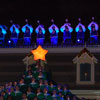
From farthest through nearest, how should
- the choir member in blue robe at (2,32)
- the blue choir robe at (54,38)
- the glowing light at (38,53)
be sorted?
the choir member in blue robe at (2,32) → the blue choir robe at (54,38) → the glowing light at (38,53)

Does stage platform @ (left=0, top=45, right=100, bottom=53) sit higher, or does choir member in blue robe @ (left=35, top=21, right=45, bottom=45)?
choir member in blue robe @ (left=35, top=21, right=45, bottom=45)

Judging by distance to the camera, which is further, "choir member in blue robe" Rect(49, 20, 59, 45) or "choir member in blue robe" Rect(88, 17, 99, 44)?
"choir member in blue robe" Rect(49, 20, 59, 45)

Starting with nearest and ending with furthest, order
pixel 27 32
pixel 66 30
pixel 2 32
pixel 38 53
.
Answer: pixel 38 53 < pixel 66 30 < pixel 27 32 < pixel 2 32

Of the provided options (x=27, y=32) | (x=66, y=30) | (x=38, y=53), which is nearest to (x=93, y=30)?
(x=66, y=30)

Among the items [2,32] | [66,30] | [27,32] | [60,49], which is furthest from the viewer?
[2,32]

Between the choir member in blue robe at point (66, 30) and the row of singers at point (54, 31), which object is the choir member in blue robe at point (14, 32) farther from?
the choir member in blue robe at point (66, 30)

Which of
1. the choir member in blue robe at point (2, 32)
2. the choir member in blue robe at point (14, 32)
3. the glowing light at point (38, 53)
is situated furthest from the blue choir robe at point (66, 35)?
the glowing light at point (38, 53)

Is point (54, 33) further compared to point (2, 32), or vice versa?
point (2, 32)

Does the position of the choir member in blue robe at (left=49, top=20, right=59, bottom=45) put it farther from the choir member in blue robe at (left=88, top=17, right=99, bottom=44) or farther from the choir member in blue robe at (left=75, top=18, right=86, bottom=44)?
the choir member in blue robe at (left=88, top=17, right=99, bottom=44)

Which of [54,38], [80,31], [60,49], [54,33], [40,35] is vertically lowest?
[60,49]

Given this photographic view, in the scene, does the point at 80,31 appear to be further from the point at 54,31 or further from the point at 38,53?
the point at 38,53

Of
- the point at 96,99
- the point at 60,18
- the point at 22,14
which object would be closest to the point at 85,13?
the point at 60,18

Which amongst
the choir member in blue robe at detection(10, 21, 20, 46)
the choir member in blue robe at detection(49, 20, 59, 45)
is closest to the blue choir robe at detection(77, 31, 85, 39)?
the choir member in blue robe at detection(49, 20, 59, 45)

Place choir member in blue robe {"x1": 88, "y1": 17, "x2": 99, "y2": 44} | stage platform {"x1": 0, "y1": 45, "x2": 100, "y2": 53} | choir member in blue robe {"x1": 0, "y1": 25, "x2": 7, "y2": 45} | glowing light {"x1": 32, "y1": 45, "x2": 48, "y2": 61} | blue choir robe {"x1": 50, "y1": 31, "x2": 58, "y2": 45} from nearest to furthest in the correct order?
1. glowing light {"x1": 32, "y1": 45, "x2": 48, "y2": 61}
2. stage platform {"x1": 0, "y1": 45, "x2": 100, "y2": 53}
3. choir member in blue robe {"x1": 88, "y1": 17, "x2": 99, "y2": 44}
4. blue choir robe {"x1": 50, "y1": 31, "x2": 58, "y2": 45}
5. choir member in blue robe {"x1": 0, "y1": 25, "x2": 7, "y2": 45}
